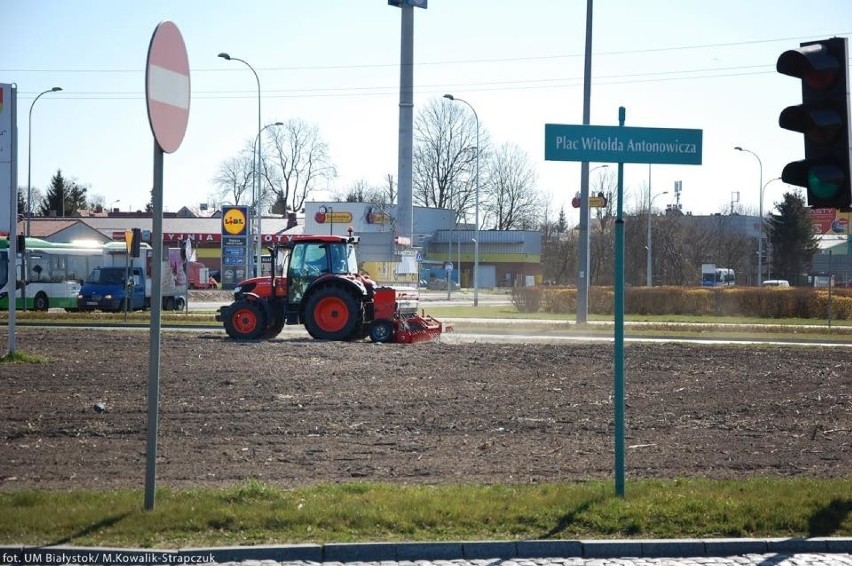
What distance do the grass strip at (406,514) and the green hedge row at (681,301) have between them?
35.6 meters

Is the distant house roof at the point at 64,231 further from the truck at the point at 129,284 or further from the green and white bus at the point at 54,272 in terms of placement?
the truck at the point at 129,284

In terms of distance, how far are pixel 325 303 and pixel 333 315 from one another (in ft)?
1.12

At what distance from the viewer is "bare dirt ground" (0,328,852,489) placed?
9.60 meters

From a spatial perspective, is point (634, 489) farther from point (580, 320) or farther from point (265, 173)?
point (265, 173)

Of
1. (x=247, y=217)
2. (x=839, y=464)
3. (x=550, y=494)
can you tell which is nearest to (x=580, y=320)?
(x=247, y=217)

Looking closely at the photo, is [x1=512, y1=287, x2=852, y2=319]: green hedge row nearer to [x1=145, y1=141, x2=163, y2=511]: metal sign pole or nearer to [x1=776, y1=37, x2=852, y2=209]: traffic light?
[x1=776, y1=37, x2=852, y2=209]: traffic light

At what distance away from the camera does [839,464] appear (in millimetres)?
10047

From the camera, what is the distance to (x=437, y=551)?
277 inches

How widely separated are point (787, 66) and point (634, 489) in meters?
3.62

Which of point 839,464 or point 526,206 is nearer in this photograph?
point 839,464

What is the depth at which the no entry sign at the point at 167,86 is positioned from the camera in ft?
23.4

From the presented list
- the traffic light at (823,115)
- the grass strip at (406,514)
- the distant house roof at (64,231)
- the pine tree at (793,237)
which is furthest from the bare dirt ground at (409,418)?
the distant house roof at (64,231)

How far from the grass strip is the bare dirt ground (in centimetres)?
80

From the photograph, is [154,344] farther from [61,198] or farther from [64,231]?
[61,198]
